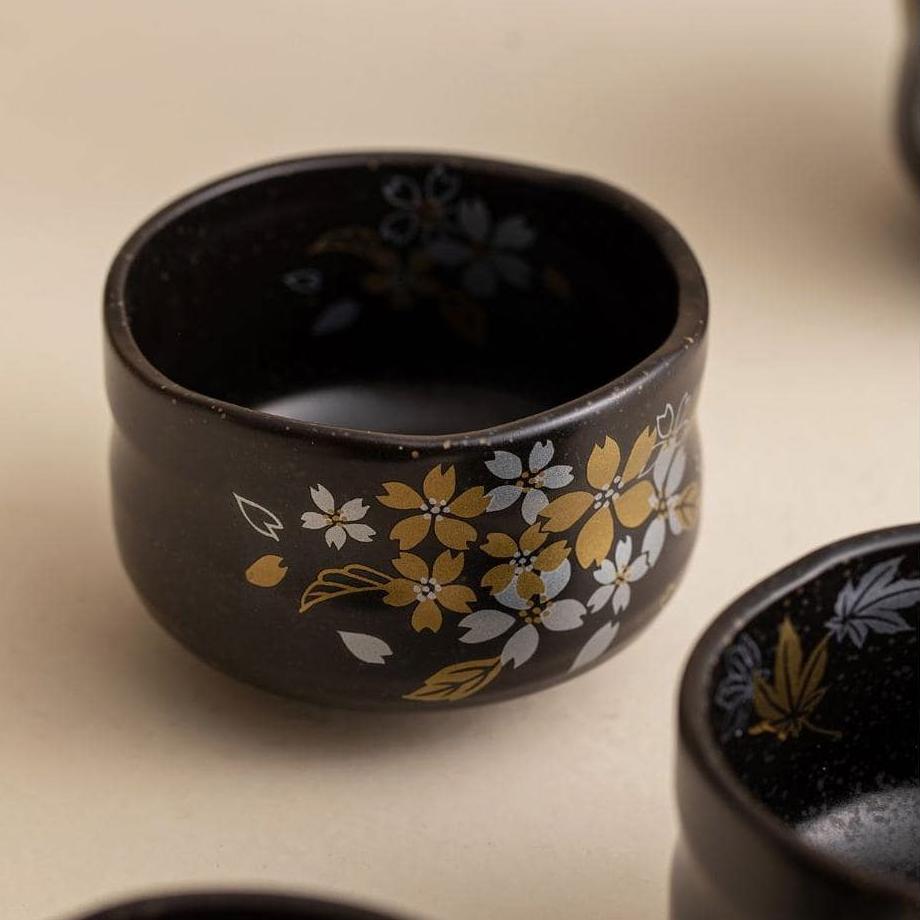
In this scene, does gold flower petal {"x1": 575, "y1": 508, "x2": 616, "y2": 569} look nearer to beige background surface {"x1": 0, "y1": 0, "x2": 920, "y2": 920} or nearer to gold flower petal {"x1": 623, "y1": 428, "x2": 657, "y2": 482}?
gold flower petal {"x1": 623, "y1": 428, "x2": 657, "y2": 482}

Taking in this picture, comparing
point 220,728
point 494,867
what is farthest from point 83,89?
point 494,867

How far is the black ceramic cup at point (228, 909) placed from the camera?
623 millimetres

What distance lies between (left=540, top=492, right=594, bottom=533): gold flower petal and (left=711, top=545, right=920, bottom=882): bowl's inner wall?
115 millimetres

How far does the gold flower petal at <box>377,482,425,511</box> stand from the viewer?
865 mm

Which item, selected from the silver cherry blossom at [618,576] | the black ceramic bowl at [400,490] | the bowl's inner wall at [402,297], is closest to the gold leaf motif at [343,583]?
the black ceramic bowl at [400,490]

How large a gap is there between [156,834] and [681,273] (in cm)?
38

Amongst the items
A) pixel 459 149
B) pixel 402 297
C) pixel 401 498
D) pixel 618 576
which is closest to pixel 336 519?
pixel 401 498

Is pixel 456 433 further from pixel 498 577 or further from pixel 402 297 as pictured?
pixel 402 297

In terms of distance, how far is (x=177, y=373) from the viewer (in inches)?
44.7

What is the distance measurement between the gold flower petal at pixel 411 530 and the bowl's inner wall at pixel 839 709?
0.16 metres

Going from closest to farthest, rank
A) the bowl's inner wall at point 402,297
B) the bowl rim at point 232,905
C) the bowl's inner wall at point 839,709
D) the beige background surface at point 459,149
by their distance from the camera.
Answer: the bowl rim at point 232,905 → the bowl's inner wall at point 839,709 → the beige background surface at point 459,149 → the bowl's inner wall at point 402,297

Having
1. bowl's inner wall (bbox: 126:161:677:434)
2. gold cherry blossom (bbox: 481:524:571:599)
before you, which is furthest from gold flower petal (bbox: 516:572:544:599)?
bowl's inner wall (bbox: 126:161:677:434)

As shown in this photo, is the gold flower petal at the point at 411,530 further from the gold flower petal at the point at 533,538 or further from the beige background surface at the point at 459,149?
the beige background surface at the point at 459,149

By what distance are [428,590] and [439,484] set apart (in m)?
0.06
